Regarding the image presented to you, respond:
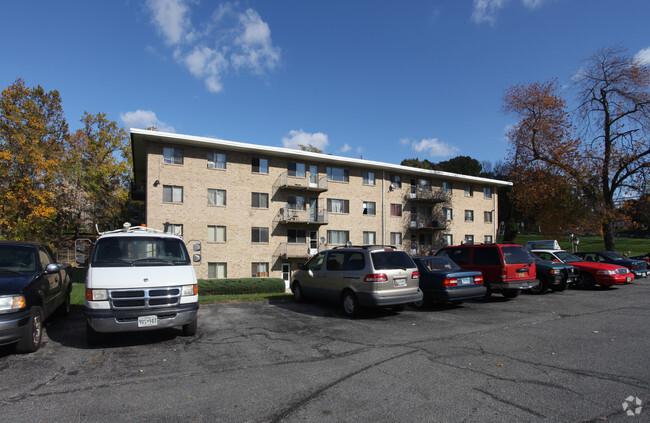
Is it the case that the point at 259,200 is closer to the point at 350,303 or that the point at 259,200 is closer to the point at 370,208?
the point at 370,208

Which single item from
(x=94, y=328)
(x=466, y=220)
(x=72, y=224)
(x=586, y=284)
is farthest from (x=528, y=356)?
(x=72, y=224)

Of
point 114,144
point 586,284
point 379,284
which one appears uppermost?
point 114,144

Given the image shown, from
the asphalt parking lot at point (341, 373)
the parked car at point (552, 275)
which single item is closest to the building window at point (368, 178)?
the parked car at point (552, 275)

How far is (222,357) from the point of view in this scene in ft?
20.0

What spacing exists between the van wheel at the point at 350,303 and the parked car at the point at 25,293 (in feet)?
20.9

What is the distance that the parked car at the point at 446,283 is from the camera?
417 inches

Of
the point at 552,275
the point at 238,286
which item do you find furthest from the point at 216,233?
the point at 552,275

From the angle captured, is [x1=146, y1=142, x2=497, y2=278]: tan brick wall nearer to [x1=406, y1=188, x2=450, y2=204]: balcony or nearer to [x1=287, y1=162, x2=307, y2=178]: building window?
[x1=287, y1=162, x2=307, y2=178]: building window

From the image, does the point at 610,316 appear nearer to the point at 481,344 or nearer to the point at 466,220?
the point at 481,344

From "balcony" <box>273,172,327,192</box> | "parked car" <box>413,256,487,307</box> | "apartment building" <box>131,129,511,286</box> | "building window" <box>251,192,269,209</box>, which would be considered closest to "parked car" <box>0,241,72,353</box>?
"parked car" <box>413,256,487,307</box>

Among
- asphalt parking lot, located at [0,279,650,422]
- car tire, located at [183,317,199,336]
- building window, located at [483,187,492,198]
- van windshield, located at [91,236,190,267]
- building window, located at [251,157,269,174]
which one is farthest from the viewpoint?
building window, located at [483,187,492,198]

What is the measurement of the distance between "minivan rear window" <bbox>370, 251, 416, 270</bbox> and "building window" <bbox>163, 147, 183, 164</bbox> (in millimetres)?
22604

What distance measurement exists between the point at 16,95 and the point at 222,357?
3552 cm

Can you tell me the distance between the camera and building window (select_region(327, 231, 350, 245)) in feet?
111
